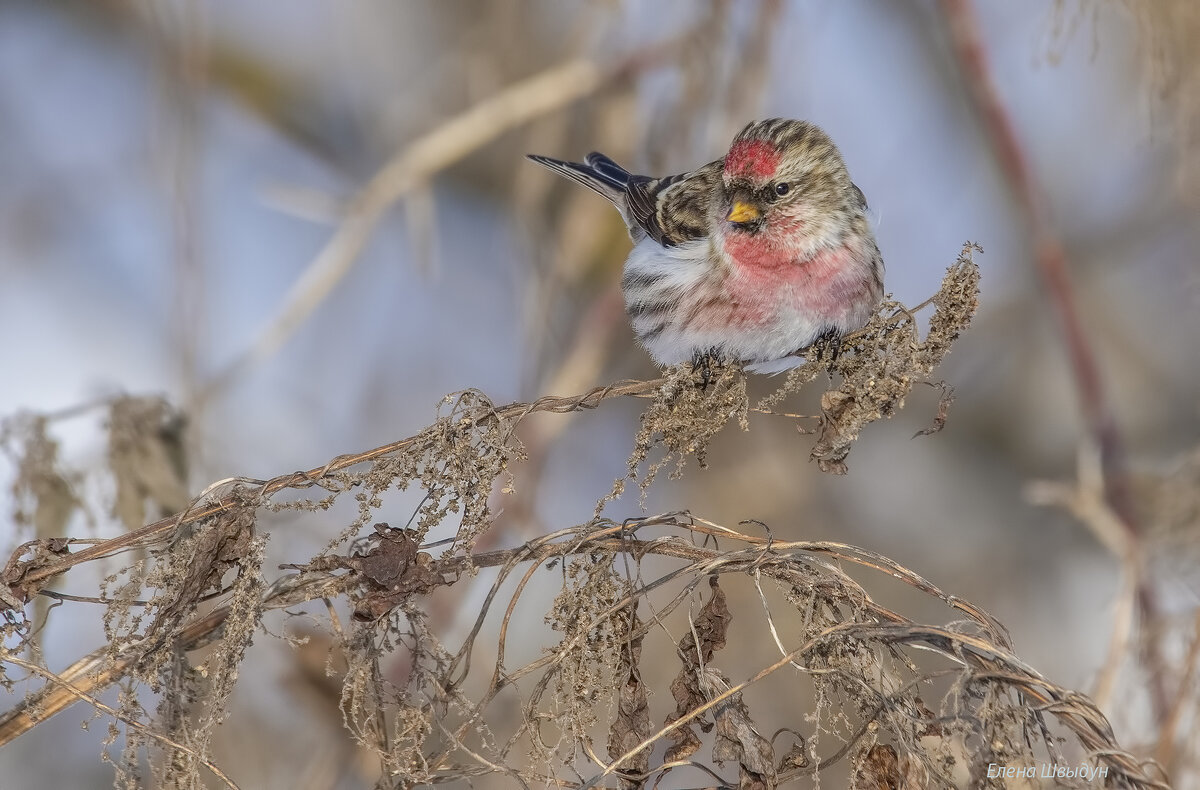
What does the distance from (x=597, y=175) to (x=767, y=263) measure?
117cm

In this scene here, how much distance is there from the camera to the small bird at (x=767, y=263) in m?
2.42

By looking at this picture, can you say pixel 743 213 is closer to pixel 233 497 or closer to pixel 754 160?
pixel 754 160

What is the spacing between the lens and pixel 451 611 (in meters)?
3.50

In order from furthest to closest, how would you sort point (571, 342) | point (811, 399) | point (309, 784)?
point (811, 399), point (571, 342), point (309, 784)

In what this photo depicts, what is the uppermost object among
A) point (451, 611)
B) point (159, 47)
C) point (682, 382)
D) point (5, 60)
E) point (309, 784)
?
point (5, 60)

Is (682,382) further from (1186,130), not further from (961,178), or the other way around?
(961,178)

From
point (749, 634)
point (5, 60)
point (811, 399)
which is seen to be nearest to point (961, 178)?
point (811, 399)

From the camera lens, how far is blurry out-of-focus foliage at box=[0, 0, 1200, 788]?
→ 3393mm

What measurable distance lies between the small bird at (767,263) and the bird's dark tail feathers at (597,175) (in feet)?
2.04

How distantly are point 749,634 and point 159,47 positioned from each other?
287 centimetres

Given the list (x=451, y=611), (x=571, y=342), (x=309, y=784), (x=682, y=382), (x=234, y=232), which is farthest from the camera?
(x=234, y=232)

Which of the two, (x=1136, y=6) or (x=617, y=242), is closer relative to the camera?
(x=1136, y=6)

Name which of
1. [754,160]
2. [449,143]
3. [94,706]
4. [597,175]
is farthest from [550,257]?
[94,706]

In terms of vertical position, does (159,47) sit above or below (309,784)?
above
